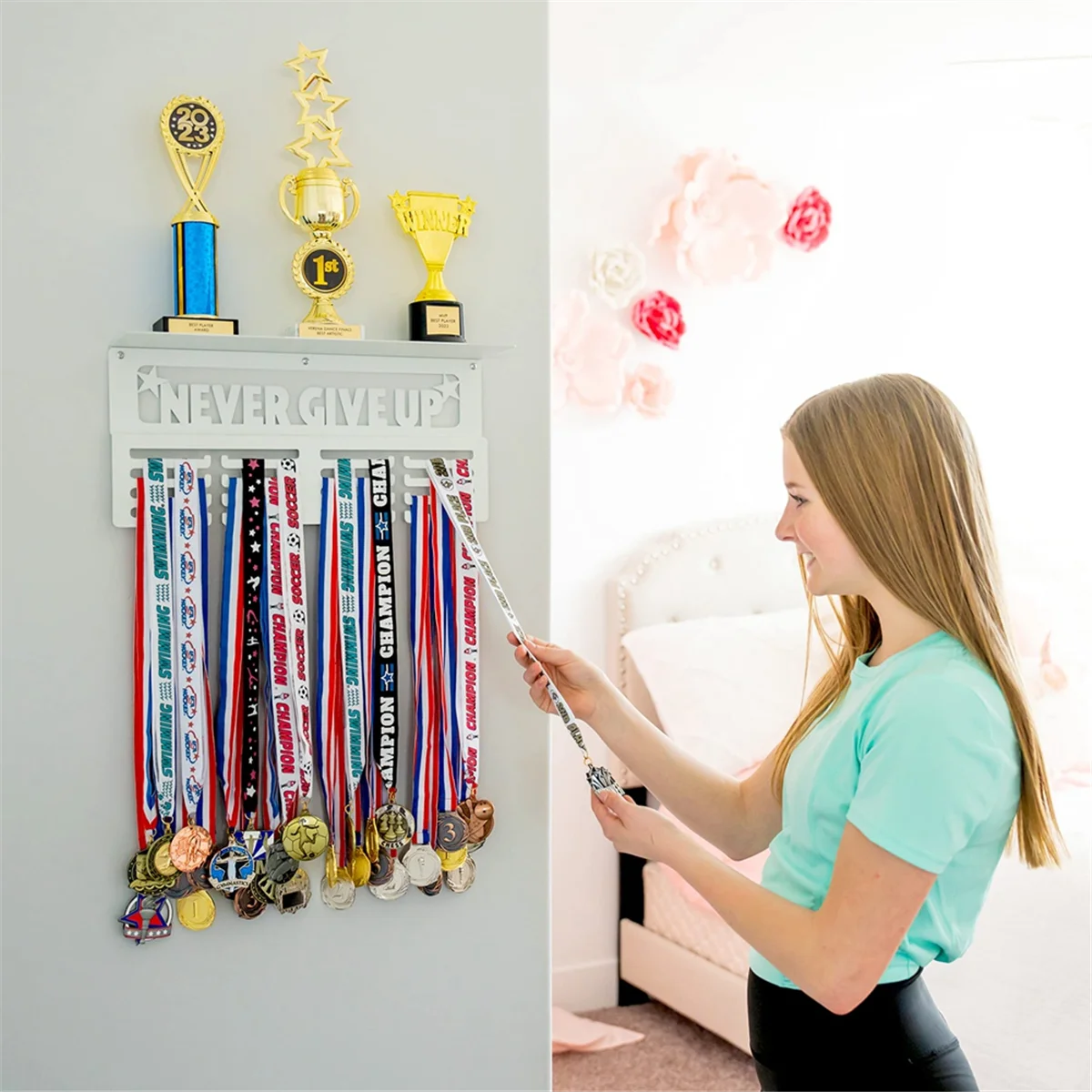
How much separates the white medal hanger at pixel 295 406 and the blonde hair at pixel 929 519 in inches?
19.4

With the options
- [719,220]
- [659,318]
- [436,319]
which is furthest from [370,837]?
[719,220]

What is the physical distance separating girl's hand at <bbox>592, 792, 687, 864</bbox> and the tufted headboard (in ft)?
5.44

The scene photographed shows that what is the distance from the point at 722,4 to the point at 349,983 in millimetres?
2129

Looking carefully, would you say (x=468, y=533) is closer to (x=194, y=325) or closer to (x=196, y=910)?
(x=194, y=325)

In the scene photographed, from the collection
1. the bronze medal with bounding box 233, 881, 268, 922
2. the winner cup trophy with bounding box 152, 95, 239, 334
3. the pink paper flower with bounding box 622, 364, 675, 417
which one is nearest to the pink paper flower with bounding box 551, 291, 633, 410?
the pink paper flower with bounding box 622, 364, 675, 417

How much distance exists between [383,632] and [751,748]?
1.60m

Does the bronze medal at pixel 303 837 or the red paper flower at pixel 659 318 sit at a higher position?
the red paper flower at pixel 659 318

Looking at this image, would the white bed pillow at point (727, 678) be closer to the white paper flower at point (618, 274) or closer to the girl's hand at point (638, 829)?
the white paper flower at point (618, 274)

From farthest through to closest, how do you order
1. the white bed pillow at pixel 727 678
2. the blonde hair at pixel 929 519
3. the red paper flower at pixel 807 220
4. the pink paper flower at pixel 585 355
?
the red paper flower at pixel 807 220
the pink paper flower at pixel 585 355
the white bed pillow at pixel 727 678
the blonde hair at pixel 929 519

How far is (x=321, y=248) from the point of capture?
1.56 metres

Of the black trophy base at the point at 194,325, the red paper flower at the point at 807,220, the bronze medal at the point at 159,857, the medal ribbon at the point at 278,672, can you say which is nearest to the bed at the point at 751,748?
the red paper flower at the point at 807,220

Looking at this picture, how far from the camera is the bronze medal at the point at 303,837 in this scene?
1.57 meters

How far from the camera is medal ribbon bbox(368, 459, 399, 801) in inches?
63.6

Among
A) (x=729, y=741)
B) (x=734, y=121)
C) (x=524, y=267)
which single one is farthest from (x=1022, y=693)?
(x=734, y=121)
